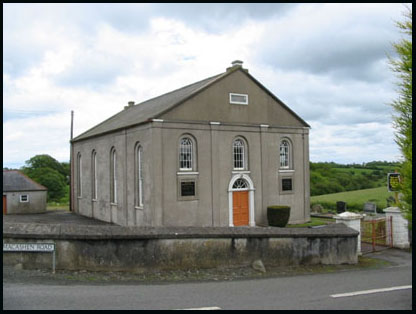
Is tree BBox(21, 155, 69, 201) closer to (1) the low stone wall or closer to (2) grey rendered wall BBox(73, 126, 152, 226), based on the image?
(2) grey rendered wall BBox(73, 126, 152, 226)

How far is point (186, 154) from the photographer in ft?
71.3

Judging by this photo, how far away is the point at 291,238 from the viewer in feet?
43.5

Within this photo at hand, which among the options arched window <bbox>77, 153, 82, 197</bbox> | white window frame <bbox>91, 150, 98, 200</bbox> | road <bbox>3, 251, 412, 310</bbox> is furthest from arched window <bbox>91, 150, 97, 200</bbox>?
road <bbox>3, 251, 412, 310</bbox>

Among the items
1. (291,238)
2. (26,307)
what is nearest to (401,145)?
(291,238)

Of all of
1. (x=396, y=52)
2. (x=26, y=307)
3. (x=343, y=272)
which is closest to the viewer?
(x=26, y=307)

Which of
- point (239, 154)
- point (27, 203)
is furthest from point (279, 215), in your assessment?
point (27, 203)

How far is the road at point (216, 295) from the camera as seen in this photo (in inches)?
317

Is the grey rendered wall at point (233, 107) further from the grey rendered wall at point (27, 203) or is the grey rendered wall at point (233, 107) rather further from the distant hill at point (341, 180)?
the distant hill at point (341, 180)

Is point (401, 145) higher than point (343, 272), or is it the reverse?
point (401, 145)

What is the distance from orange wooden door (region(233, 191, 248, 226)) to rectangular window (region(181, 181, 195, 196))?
283 centimetres

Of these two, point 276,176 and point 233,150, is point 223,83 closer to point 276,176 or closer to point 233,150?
point 233,150

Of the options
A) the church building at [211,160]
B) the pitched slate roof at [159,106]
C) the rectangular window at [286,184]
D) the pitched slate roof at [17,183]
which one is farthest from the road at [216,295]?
the pitched slate roof at [17,183]

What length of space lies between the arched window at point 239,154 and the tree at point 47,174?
150ft

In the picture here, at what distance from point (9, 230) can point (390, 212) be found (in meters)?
16.0
